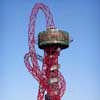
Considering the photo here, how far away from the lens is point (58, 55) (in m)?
71.1

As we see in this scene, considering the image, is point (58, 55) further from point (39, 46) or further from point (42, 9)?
point (42, 9)

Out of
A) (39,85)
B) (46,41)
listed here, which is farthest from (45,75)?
(46,41)

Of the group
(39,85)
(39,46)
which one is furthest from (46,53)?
(39,85)

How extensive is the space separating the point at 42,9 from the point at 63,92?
725 inches

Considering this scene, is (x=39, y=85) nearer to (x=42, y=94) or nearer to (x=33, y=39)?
(x=42, y=94)

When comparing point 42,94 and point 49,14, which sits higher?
point 49,14

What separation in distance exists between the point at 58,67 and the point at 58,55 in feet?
9.20

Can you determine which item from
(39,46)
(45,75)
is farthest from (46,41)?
(45,75)

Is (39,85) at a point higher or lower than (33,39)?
lower

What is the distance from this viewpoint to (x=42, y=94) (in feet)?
A: 225

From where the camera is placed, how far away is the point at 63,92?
226 ft

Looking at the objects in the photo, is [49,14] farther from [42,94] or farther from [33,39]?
[42,94]

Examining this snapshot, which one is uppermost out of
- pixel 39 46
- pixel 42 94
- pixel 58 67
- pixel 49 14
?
pixel 49 14

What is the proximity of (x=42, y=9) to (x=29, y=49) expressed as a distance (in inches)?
368
